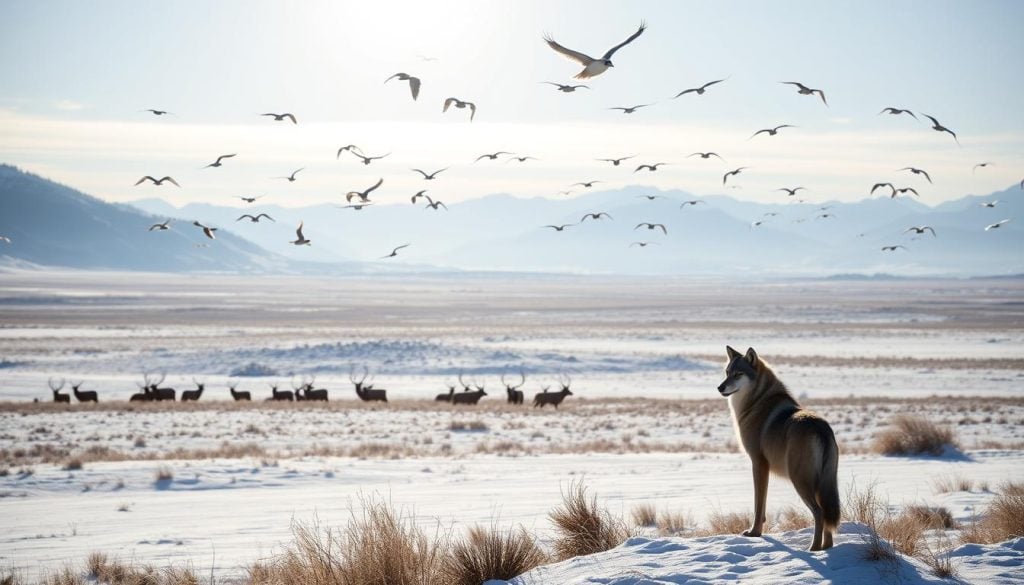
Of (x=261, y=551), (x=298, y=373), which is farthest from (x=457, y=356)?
(x=261, y=551)

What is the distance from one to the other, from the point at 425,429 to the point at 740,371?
59.9 ft

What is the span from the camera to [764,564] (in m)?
6.84

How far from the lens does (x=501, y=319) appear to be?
8888cm

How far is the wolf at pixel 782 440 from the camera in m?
6.98

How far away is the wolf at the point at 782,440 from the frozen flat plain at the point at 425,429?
11.5ft

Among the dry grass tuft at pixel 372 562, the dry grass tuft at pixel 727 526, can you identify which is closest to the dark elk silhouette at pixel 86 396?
the dry grass tuft at pixel 727 526

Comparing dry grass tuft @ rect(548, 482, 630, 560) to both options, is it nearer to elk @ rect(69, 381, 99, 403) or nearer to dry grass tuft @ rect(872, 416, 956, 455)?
dry grass tuft @ rect(872, 416, 956, 455)

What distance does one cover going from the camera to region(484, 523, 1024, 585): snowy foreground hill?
21.1 feet

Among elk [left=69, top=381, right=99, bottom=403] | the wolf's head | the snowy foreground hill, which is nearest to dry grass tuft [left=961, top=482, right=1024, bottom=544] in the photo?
the snowy foreground hill

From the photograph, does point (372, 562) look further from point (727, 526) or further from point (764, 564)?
point (727, 526)

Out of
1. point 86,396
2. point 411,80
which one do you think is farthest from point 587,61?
Answer: point 86,396

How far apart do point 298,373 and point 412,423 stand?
21779 millimetres

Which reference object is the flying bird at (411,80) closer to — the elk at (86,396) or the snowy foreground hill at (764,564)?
the snowy foreground hill at (764,564)

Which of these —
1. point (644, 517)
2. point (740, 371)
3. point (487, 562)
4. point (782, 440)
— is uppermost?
point (740, 371)
